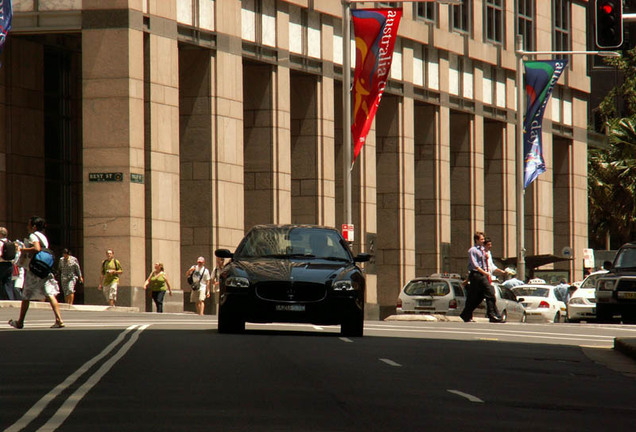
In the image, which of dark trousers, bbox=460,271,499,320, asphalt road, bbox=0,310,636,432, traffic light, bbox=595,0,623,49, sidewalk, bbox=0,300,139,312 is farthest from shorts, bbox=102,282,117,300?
traffic light, bbox=595,0,623,49

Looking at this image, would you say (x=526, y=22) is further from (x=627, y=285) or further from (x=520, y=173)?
(x=627, y=285)

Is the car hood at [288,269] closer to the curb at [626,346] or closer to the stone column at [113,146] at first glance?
the curb at [626,346]

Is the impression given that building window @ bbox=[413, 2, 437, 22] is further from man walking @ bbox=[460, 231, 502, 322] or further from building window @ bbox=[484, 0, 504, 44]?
man walking @ bbox=[460, 231, 502, 322]

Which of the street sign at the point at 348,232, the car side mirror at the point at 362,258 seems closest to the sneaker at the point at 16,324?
the car side mirror at the point at 362,258

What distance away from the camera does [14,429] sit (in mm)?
10484

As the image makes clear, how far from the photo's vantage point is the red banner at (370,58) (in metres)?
38.5


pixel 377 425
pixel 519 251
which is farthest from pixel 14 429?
pixel 519 251

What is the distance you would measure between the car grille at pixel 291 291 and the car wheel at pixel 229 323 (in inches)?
33.4

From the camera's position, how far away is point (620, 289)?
34.4m

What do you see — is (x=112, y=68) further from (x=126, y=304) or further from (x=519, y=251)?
(x=519, y=251)

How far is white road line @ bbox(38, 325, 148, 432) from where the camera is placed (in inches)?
422

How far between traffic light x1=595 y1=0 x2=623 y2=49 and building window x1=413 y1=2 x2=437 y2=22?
111 feet

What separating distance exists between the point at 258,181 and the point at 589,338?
22640 mm

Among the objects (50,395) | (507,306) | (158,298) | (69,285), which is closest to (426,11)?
(507,306)
